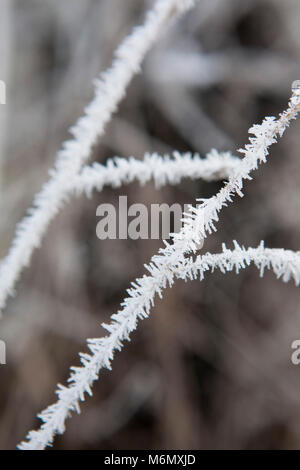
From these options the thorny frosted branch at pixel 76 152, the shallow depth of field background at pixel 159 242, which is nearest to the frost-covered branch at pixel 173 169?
the thorny frosted branch at pixel 76 152

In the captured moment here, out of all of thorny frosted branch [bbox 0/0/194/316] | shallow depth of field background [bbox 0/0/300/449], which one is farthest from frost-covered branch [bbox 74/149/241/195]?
shallow depth of field background [bbox 0/0/300/449]

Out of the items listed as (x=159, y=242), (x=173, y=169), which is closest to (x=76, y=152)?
(x=173, y=169)

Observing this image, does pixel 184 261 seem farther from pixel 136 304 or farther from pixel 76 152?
pixel 76 152

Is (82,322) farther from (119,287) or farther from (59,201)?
(59,201)

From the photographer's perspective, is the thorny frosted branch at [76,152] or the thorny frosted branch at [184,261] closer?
the thorny frosted branch at [184,261]

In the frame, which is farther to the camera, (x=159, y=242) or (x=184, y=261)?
(x=159, y=242)

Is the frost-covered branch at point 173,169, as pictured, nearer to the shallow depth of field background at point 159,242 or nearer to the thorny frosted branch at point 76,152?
the thorny frosted branch at point 76,152
